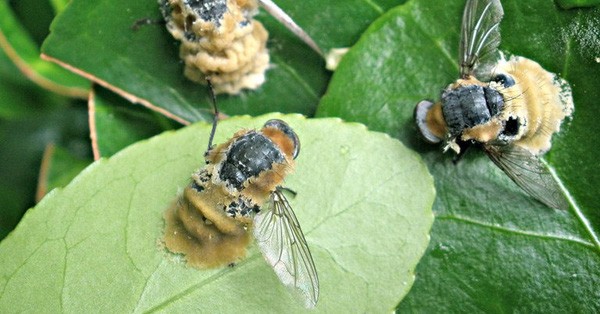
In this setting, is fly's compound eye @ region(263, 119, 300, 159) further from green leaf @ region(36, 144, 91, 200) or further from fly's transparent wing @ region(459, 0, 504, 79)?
green leaf @ region(36, 144, 91, 200)

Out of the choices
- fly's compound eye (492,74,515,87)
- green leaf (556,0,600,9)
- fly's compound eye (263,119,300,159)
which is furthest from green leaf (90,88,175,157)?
green leaf (556,0,600,9)

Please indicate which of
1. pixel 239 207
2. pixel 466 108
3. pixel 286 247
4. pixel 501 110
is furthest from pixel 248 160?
pixel 501 110

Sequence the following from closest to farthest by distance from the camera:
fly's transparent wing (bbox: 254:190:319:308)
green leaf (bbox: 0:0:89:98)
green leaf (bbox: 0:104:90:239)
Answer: fly's transparent wing (bbox: 254:190:319:308)
green leaf (bbox: 0:0:89:98)
green leaf (bbox: 0:104:90:239)

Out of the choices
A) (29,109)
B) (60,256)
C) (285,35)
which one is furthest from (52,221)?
(285,35)

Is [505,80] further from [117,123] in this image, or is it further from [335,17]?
[117,123]

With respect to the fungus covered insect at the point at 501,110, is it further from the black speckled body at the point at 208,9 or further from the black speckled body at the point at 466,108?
the black speckled body at the point at 208,9

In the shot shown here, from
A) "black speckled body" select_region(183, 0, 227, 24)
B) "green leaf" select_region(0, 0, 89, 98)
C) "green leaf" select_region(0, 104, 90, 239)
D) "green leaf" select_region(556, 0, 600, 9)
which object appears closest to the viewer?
"green leaf" select_region(556, 0, 600, 9)

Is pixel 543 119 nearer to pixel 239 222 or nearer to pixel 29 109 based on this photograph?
pixel 239 222

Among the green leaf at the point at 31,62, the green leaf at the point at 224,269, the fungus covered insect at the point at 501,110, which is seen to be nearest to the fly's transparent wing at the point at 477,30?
the fungus covered insect at the point at 501,110
